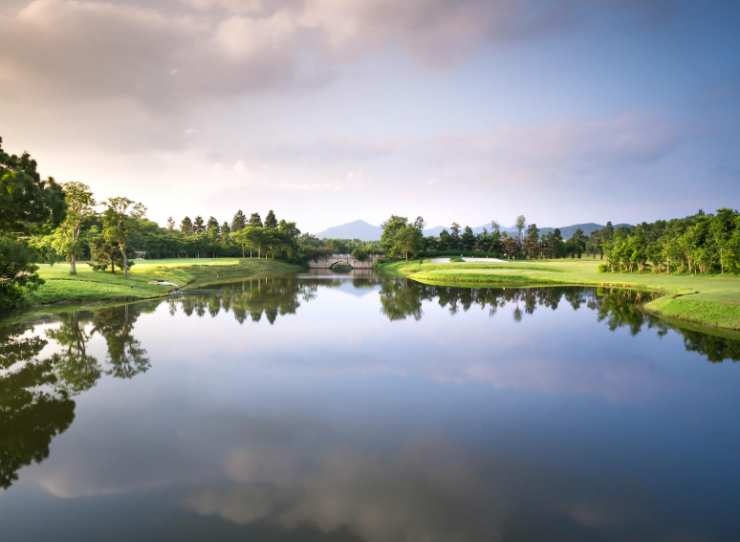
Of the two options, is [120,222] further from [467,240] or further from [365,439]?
[467,240]

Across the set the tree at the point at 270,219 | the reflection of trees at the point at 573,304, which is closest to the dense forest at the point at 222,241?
the tree at the point at 270,219

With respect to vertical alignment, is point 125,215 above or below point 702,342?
above

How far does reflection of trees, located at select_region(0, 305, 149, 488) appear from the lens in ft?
30.1

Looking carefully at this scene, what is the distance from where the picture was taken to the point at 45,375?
13.9 metres

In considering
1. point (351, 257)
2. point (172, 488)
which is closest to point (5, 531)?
point (172, 488)

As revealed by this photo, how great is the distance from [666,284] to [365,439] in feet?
152

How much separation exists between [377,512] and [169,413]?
708 cm

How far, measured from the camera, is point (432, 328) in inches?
936

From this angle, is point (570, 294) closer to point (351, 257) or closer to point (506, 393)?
point (506, 393)

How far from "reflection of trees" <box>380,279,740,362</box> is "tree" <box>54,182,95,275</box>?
30.2 m

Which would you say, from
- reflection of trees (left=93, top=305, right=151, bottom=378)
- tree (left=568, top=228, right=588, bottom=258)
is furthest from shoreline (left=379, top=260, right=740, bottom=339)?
tree (left=568, top=228, right=588, bottom=258)

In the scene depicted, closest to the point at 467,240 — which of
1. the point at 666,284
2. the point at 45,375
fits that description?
the point at 666,284

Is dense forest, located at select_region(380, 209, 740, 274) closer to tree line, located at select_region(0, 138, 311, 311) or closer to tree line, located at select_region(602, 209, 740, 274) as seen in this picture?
tree line, located at select_region(602, 209, 740, 274)

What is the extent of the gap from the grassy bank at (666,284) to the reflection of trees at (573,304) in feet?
6.44
